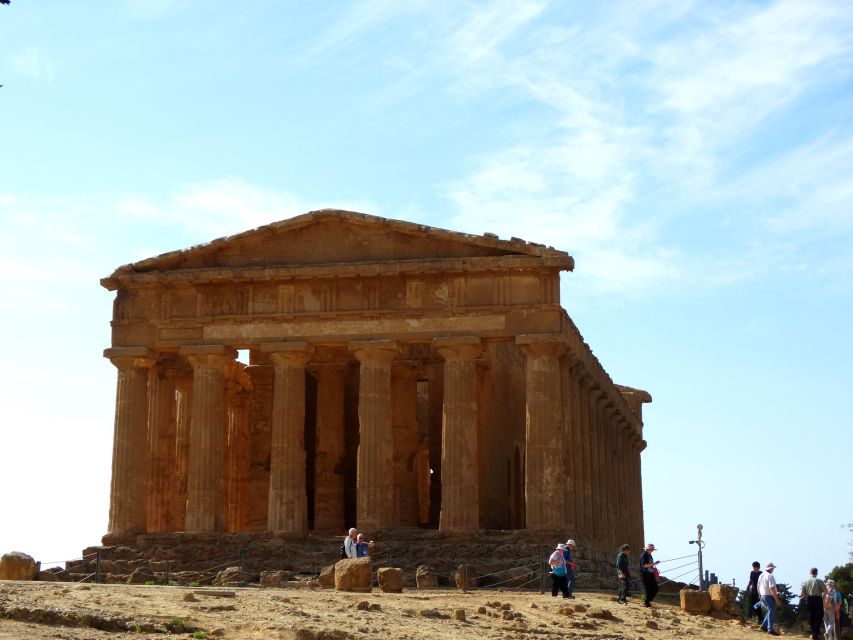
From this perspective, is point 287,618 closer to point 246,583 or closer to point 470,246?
point 246,583

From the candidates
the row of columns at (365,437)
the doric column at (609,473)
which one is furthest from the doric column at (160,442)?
the doric column at (609,473)

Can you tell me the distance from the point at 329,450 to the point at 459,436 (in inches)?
280

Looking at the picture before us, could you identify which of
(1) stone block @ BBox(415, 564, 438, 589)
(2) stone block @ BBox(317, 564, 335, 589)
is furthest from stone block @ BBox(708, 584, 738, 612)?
(2) stone block @ BBox(317, 564, 335, 589)

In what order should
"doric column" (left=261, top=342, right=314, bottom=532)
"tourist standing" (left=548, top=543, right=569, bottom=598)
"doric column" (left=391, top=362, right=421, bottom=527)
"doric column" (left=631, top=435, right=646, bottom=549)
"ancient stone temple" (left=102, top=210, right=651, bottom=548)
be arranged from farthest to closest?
"doric column" (left=631, top=435, right=646, bottom=549)
"doric column" (left=391, top=362, right=421, bottom=527)
"doric column" (left=261, top=342, right=314, bottom=532)
"ancient stone temple" (left=102, top=210, right=651, bottom=548)
"tourist standing" (left=548, top=543, right=569, bottom=598)

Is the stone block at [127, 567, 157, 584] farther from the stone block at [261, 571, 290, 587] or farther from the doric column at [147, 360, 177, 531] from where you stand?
the doric column at [147, 360, 177, 531]

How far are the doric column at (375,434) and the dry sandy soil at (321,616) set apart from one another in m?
8.76

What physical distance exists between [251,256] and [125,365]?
484 centimetres

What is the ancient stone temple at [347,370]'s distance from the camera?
4272cm

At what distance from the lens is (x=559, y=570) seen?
33.2m

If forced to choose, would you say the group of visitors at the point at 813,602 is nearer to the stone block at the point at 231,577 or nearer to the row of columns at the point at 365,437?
the row of columns at the point at 365,437

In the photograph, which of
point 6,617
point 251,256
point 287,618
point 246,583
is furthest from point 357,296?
point 6,617

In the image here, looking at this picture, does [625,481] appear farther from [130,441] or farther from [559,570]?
[559,570]

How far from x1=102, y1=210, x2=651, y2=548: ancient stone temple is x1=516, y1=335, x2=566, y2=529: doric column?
0.04 m

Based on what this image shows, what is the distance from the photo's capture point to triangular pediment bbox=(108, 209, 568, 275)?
43.3 meters
